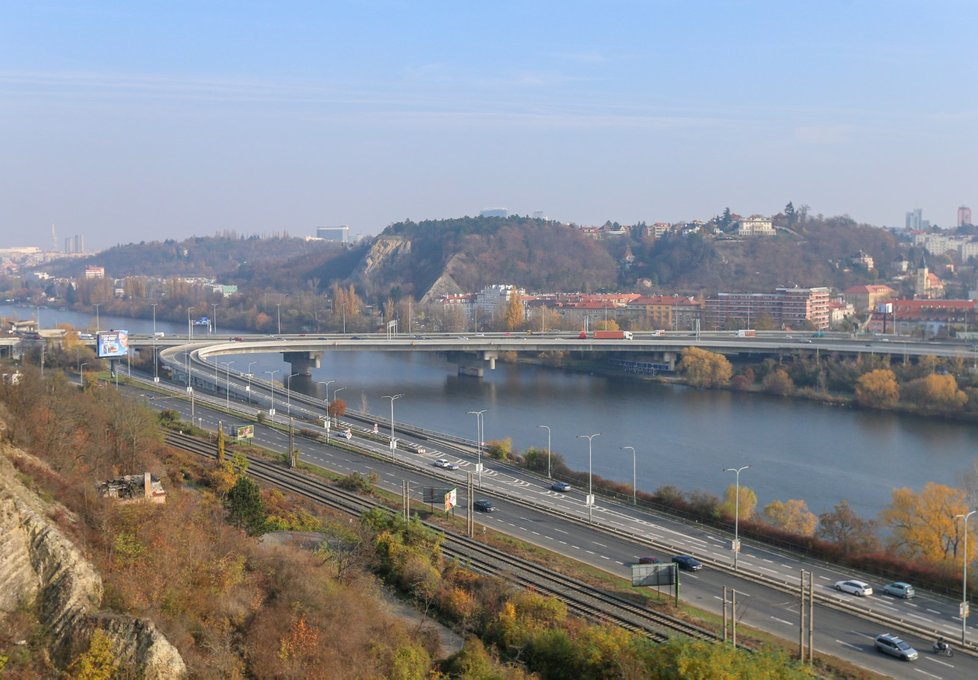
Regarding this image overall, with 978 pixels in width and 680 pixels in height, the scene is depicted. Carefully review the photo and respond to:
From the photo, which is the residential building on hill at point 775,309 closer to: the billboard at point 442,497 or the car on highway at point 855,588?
the billboard at point 442,497

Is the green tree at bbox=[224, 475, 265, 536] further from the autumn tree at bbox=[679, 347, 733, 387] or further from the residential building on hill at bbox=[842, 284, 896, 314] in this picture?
the residential building on hill at bbox=[842, 284, 896, 314]

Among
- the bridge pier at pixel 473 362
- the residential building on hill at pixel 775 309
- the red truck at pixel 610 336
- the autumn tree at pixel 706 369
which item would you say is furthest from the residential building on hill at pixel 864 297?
the bridge pier at pixel 473 362

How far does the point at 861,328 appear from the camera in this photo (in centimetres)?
3123

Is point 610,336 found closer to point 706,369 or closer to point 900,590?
point 706,369

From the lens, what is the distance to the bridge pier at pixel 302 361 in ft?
72.7

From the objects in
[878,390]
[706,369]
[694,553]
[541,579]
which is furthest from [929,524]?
[706,369]

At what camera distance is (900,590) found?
6969 mm

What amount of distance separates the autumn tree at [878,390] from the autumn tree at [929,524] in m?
8.92

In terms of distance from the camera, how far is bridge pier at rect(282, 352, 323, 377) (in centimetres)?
2216

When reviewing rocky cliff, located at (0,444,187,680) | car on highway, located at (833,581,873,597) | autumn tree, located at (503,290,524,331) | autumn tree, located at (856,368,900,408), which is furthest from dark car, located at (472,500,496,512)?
autumn tree, located at (503,290,524,331)

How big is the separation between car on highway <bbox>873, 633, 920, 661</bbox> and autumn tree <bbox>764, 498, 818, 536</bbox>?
3.16 metres

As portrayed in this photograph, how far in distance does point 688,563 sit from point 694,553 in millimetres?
540

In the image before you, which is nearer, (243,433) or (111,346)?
(243,433)

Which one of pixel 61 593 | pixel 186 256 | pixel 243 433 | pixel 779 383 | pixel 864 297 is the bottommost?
pixel 779 383
